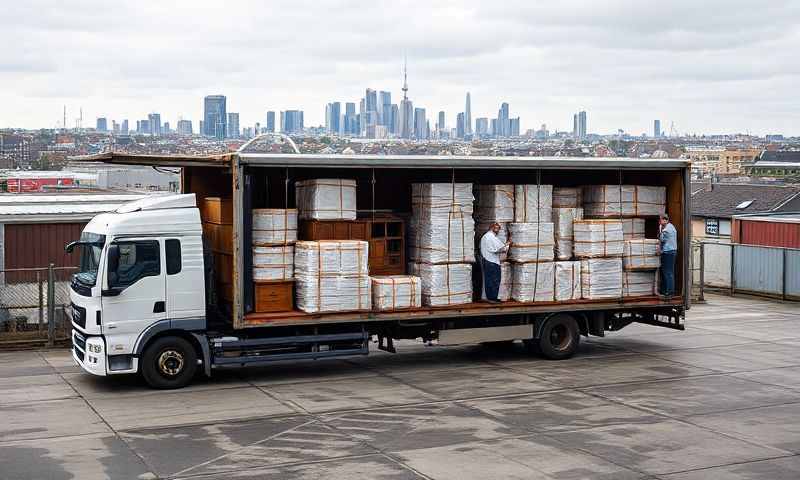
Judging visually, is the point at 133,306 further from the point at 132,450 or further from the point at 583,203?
the point at 583,203

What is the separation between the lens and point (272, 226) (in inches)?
647

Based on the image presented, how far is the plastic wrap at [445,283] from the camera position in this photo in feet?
57.3

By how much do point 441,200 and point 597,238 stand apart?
3.08 metres

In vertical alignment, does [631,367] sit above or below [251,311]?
below

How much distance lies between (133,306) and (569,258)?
782cm

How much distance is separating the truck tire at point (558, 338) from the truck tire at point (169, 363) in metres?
6.27

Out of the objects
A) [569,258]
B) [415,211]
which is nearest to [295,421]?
[415,211]

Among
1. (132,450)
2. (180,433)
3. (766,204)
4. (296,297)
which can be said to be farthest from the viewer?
(766,204)

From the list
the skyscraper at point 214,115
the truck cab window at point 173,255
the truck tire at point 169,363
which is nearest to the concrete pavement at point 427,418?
the truck tire at point 169,363

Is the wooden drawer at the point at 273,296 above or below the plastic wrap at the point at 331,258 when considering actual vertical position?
below

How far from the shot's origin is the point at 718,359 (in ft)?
63.1

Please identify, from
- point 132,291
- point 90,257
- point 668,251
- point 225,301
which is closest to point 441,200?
point 225,301

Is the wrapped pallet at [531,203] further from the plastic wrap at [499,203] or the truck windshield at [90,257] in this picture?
the truck windshield at [90,257]

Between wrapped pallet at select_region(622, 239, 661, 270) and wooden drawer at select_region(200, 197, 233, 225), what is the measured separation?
24.0 ft
